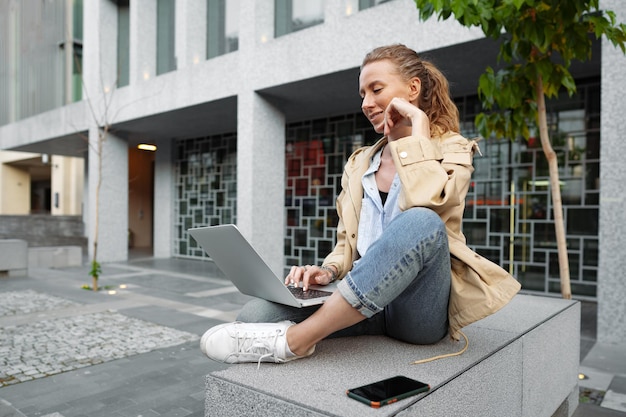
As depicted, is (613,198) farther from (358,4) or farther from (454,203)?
(358,4)

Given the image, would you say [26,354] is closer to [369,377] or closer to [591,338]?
[369,377]

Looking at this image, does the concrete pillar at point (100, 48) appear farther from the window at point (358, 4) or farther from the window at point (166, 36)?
the window at point (358, 4)

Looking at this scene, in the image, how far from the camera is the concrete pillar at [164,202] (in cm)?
1295

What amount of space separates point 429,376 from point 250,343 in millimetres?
569

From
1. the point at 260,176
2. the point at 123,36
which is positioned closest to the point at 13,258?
the point at 260,176

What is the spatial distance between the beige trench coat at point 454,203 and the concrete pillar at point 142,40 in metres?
9.62

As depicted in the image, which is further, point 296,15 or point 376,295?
point 296,15

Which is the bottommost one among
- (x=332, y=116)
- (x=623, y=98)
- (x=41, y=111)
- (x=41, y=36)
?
(x=623, y=98)

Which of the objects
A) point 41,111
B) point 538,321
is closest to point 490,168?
point 538,321

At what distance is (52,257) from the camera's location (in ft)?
33.0

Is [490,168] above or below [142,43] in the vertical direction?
below

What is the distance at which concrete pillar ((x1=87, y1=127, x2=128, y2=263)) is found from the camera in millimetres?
11336

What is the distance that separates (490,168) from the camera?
24.9 ft

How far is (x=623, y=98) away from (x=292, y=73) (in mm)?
4327
